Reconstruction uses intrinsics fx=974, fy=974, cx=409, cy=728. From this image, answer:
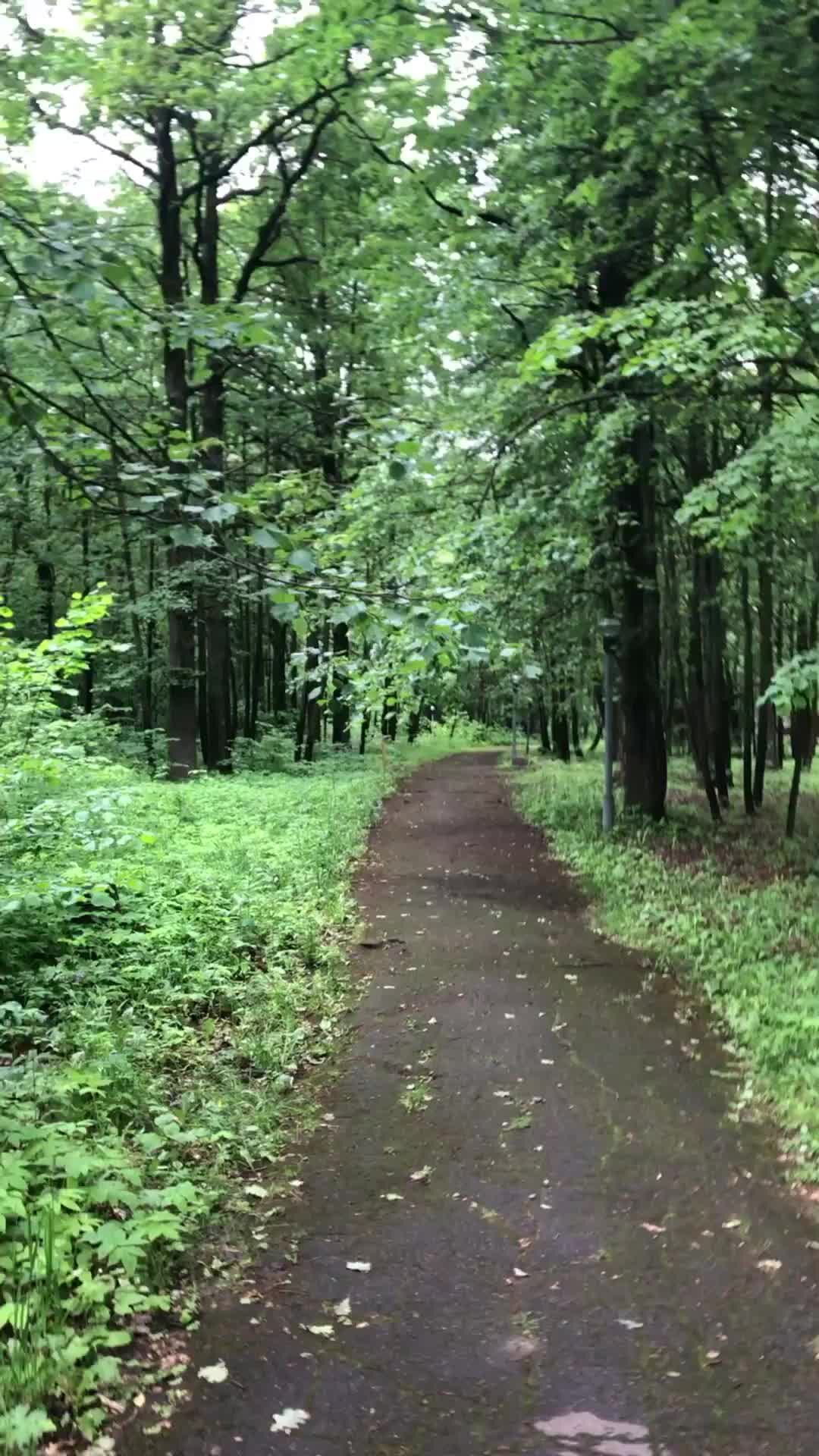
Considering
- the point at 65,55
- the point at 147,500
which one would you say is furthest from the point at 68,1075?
the point at 65,55

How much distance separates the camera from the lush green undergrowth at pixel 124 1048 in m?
3.29

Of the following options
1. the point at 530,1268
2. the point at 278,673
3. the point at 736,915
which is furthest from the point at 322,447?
the point at 278,673

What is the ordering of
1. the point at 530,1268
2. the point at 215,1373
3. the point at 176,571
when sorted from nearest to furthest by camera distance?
the point at 215,1373 → the point at 530,1268 → the point at 176,571

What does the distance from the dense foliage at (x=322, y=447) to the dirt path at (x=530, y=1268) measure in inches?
19.8

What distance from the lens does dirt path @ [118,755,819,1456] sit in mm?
2941

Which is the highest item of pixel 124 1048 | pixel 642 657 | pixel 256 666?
pixel 256 666

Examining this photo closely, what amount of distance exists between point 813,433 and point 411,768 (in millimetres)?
22279

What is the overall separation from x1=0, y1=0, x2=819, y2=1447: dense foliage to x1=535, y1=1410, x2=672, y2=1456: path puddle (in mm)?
1383

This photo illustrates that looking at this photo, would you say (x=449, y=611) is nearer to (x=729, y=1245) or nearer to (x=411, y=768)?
(x=729, y=1245)

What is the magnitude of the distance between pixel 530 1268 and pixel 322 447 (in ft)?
37.8

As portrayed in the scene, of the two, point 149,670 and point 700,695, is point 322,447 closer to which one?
point 700,695

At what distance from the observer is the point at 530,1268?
3791 millimetres

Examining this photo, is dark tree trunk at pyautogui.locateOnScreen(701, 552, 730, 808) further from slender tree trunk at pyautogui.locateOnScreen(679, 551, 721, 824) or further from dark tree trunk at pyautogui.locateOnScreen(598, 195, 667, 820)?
dark tree trunk at pyautogui.locateOnScreen(598, 195, 667, 820)

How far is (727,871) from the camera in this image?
Result: 11484 millimetres
